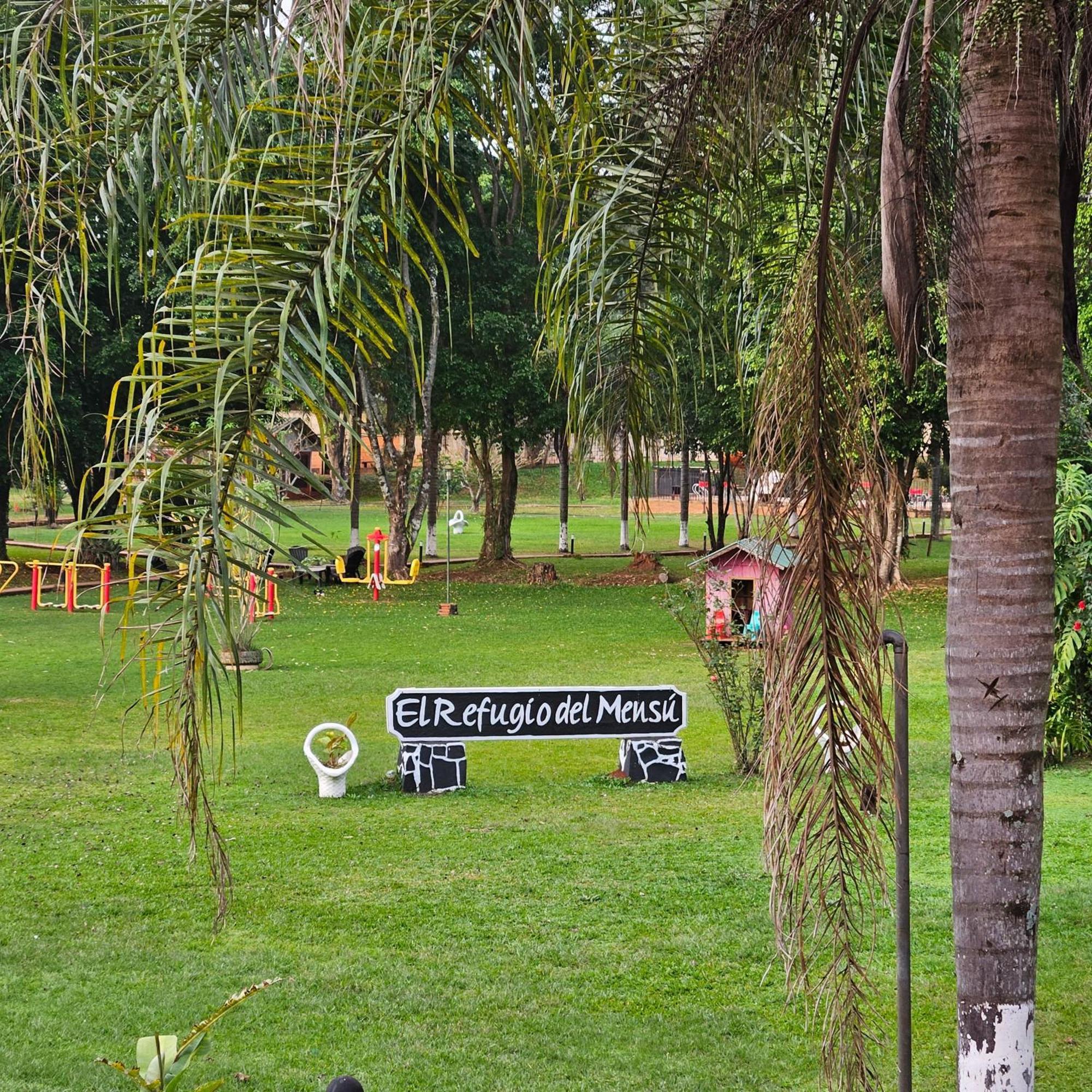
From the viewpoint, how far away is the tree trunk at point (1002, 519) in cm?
327

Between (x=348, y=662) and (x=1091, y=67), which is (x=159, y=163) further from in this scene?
(x=348, y=662)

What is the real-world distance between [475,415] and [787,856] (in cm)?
2544

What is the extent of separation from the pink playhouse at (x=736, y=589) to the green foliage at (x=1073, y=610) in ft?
7.60

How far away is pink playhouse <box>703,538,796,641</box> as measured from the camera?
375 centimetres

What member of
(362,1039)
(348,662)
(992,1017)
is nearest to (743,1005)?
(362,1039)

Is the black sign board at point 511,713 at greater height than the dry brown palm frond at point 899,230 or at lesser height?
lesser

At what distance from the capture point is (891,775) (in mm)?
3314

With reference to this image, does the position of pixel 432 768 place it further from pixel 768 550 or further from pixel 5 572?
pixel 5 572

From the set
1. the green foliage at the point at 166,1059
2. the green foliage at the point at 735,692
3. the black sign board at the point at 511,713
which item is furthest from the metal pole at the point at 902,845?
the green foliage at the point at 735,692

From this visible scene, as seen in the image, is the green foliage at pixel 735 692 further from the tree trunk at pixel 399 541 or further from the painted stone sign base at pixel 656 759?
the tree trunk at pixel 399 541

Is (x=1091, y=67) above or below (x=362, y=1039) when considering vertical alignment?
above

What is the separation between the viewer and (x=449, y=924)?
696 centimetres

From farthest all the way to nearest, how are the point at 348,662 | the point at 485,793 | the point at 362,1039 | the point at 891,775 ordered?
1. the point at 348,662
2. the point at 485,793
3. the point at 362,1039
4. the point at 891,775

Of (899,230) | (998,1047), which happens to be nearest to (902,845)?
(998,1047)
